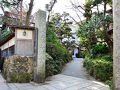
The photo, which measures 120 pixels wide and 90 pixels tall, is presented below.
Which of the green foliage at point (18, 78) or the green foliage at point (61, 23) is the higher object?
the green foliage at point (61, 23)

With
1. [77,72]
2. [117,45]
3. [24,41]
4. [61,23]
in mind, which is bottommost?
[77,72]

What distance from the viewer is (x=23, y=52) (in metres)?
7.00

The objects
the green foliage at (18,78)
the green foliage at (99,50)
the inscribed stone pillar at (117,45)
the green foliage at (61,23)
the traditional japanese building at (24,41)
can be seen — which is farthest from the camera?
the green foliage at (61,23)

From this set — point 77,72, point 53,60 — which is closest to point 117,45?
point 77,72

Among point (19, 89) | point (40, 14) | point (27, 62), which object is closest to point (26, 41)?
point (27, 62)

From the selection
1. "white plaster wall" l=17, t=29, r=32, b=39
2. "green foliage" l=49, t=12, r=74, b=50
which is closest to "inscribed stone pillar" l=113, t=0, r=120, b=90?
"white plaster wall" l=17, t=29, r=32, b=39

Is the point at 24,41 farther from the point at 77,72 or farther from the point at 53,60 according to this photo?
the point at 77,72

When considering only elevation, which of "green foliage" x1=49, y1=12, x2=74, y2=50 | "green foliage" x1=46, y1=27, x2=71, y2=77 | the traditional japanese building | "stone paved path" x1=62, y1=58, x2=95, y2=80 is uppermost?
"green foliage" x1=49, y1=12, x2=74, y2=50

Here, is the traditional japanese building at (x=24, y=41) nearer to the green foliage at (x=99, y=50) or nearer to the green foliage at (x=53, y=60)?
the green foliage at (x=53, y=60)

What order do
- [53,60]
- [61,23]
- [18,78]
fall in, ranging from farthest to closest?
[61,23], [53,60], [18,78]

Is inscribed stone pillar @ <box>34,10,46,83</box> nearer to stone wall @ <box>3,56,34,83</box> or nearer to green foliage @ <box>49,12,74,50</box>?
stone wall @ <box>3,56,34,83</box>

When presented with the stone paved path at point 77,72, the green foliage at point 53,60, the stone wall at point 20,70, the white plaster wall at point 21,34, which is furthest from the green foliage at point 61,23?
the stone wall at point 20,70

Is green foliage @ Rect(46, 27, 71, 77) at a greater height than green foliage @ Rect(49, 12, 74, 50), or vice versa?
green foliage @ Rect(49, 12, 74, 50)

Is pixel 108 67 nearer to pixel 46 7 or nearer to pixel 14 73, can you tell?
pixel 14 73
